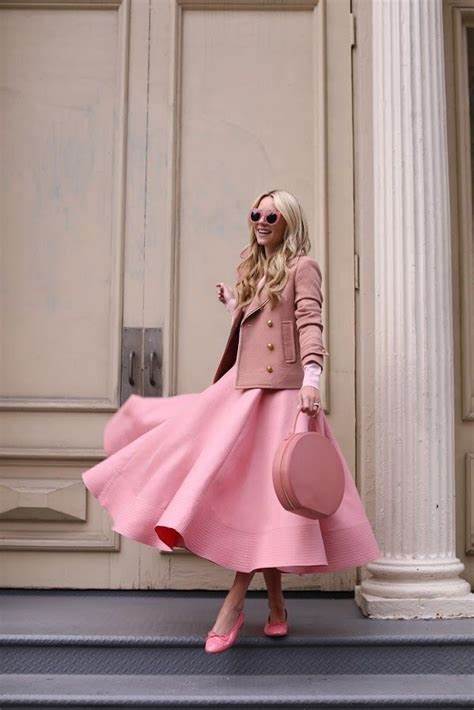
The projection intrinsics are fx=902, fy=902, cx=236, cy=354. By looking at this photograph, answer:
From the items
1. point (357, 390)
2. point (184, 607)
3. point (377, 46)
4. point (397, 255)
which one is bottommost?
point (184, 607)

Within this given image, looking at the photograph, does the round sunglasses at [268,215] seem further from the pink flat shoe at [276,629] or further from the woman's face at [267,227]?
the pink flat shoe at [276,629]

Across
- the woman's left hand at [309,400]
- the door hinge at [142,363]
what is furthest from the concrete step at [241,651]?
the door hinge at [142,363]

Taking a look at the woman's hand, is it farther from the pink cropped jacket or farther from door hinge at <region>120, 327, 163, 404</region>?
door hinge at <region>120, 327, 163, 404</region>

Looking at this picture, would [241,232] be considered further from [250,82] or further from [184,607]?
[184,607]

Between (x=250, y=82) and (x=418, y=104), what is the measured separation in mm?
950

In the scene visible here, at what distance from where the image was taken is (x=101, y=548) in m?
4.31

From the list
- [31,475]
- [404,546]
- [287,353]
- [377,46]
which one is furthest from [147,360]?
[377,46]

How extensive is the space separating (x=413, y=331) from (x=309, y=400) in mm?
915

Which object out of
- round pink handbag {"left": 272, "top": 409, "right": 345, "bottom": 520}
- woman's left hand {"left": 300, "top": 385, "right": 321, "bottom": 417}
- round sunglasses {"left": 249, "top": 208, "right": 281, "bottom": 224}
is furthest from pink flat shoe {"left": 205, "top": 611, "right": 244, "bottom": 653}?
round sunglasses {"left": 249, "top": 208, "right": 281, "bottom": 224}

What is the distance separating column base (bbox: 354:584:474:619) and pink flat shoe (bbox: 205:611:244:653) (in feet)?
2.36

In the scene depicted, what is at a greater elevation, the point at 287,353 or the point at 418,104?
the point at 418,104

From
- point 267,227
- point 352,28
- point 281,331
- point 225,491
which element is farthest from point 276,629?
point 352,28

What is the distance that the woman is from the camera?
3207 millimetres

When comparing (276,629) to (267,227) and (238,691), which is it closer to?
(238,691)
